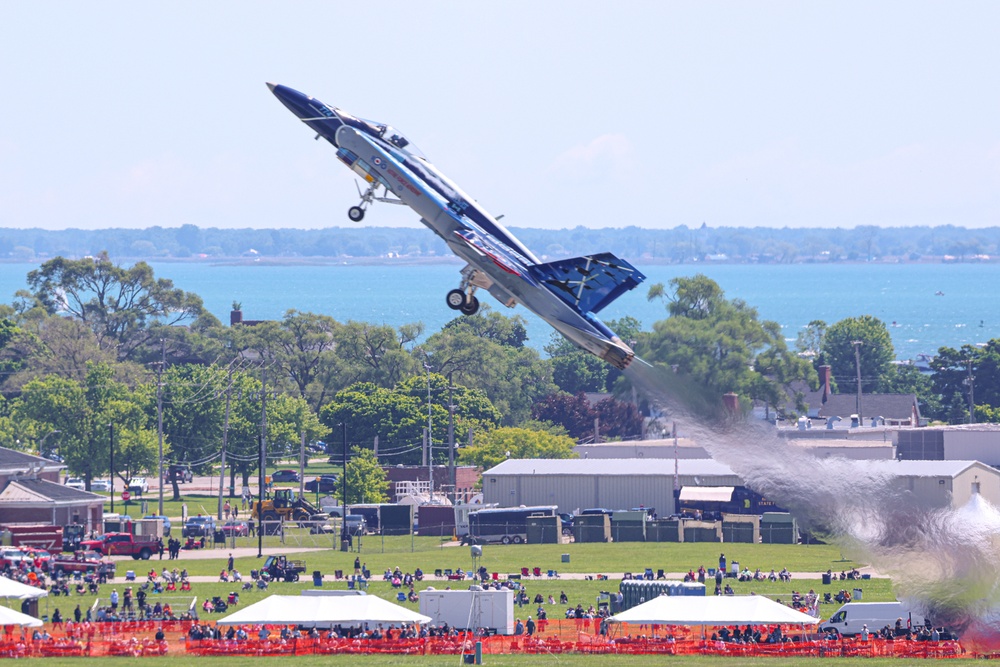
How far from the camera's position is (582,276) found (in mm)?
53750

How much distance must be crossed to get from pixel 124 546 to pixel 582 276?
167 feet

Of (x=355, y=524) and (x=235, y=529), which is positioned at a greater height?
(x=235, y=529)

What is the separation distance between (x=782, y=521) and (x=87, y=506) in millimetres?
45866

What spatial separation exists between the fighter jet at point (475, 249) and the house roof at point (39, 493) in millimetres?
57993

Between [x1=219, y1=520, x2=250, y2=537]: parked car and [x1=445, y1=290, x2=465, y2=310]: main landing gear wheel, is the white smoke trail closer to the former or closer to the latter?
[x1=445, y1=290, x2=465, y2=310]: main landing gear wheel

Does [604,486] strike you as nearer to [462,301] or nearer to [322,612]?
[322,612]

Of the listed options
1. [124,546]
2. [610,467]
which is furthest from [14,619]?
[610,467]

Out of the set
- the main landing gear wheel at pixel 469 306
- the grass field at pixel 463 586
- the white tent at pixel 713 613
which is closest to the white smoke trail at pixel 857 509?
the white tent at pixel 713 613

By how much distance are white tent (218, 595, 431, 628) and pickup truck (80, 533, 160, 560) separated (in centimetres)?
3350

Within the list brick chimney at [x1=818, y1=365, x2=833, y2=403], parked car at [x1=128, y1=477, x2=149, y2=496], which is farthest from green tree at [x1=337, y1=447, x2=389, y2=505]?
brick chimney at [x1=818, y1=365, x2=833, y2=403]

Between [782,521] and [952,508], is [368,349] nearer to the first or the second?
[782,521]

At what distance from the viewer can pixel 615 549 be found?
331 feet

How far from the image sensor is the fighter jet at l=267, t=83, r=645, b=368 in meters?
53.5

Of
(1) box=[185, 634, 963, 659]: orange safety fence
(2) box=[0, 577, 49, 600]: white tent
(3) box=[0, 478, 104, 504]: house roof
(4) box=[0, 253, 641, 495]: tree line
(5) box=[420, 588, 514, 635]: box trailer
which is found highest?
(4) box=[0, 253, 641, 495]: tree line
